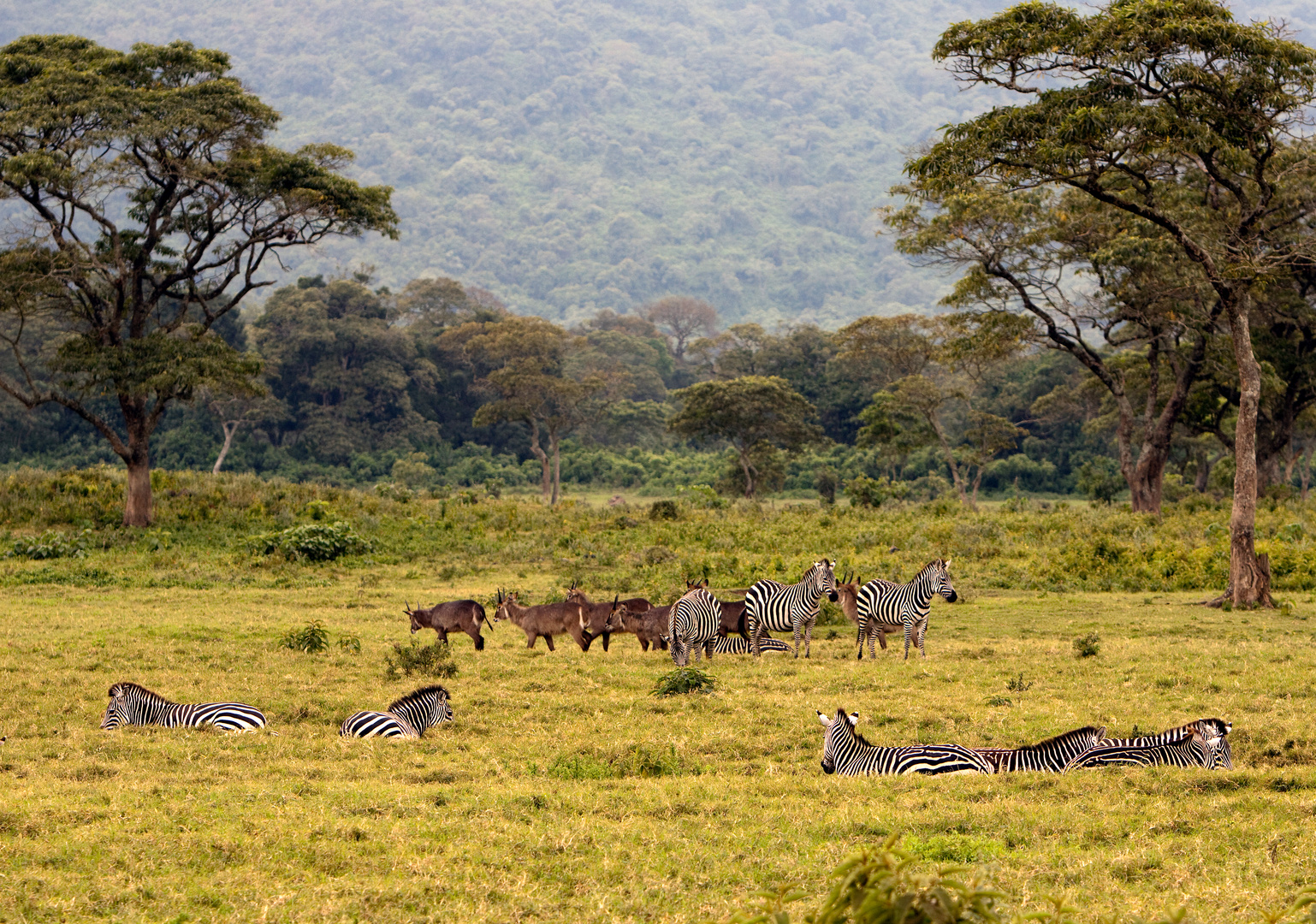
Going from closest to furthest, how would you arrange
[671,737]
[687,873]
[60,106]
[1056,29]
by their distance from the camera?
[687,873]
[671,737]
[1056,29]
[60,106]

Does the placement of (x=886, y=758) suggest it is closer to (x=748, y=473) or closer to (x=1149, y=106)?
(x=1149, y=106)

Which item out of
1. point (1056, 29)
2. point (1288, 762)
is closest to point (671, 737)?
point (1288, 762)

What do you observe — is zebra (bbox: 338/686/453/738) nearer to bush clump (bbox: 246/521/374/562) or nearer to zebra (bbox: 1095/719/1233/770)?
zebra (bbox: 1095/719/1233/770)

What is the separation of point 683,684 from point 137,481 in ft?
61.9

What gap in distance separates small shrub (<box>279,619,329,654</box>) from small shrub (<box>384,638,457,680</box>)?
116 centimetres

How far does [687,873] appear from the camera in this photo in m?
5.90

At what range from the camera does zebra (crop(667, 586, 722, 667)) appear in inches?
508

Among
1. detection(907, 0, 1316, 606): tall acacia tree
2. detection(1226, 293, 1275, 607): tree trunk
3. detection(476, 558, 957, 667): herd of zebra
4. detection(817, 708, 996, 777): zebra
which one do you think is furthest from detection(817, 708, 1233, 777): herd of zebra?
detection(907, 0, 1316, 606): tall acacia tree

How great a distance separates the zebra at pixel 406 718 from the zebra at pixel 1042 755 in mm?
4735

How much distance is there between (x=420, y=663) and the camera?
12461 millimetres

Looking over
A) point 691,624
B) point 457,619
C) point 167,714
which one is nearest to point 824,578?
point 691,624

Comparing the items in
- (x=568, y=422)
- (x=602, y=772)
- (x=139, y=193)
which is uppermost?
(x=139, y=193)

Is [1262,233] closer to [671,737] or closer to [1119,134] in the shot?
[1119,134]

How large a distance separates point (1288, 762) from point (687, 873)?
5317mm
